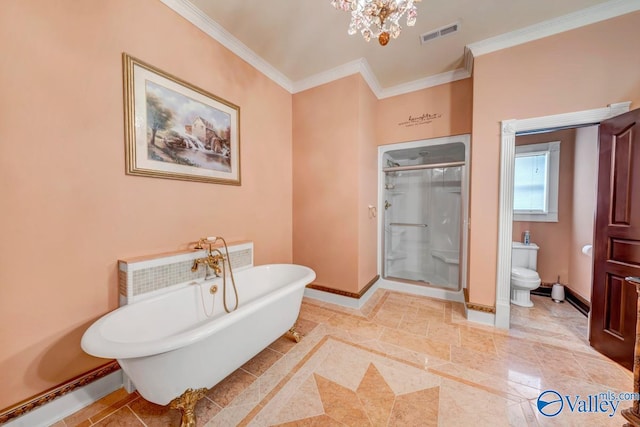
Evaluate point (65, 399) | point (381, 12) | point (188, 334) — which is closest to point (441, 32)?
point (381, 12)

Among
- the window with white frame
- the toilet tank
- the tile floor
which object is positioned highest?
the window with white frame

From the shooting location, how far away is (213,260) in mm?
1870

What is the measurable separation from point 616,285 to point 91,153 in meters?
3.82

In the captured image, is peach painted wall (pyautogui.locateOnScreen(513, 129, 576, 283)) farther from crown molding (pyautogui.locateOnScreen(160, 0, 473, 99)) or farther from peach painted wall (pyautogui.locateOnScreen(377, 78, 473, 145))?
crown molding (pyautogui.locateOnScreen(160, 0, 473, 99))

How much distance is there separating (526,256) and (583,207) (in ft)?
2.57

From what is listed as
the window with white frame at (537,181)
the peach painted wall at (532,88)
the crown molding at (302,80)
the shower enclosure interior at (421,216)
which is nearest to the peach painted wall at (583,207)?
the window with white frame at (537,181)

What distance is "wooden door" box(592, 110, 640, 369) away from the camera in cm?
157

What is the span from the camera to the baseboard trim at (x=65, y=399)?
3.67 ft

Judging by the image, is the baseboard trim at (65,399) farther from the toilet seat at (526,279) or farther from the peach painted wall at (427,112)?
the toilet seat at (526,279)

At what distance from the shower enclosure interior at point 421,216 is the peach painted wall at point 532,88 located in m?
1.00

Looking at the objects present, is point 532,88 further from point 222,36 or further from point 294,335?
point 294,335

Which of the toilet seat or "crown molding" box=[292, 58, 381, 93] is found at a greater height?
"crown molding" box=[292, 58, 381, 93]
